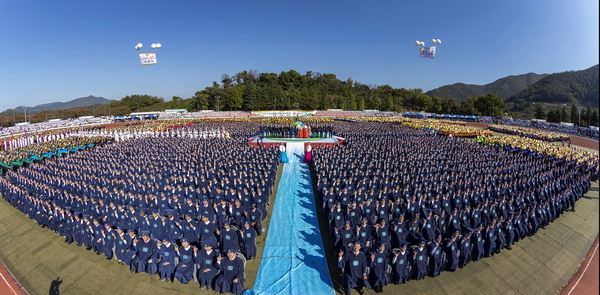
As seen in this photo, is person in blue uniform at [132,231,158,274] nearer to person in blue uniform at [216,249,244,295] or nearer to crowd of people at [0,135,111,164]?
person in blue uniform at [216,249,244,295]

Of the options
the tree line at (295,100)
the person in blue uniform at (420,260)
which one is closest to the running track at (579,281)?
the person in blue uniform at (420,260)

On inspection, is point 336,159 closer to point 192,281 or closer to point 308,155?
point 308,155

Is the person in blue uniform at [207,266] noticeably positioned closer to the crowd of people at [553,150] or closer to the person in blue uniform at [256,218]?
the person in blue uniform at [256,218]

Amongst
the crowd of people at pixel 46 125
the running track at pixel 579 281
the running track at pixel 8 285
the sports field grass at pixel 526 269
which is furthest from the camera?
the crowd of people at pixel 46 125

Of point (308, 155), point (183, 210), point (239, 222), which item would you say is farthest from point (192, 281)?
point (308, 155)

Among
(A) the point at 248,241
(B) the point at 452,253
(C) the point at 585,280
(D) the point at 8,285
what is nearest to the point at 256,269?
(A) the point at 248,241

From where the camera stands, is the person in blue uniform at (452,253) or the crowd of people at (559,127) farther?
the crowd of people at (559,127)

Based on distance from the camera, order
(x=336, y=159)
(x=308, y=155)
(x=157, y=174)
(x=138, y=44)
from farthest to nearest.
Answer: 1. (x=308, y=155)
2. (x=138, y=44)
3. (x=336, y=159)
4. (x=157, y=174)
